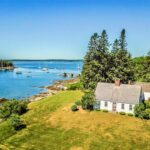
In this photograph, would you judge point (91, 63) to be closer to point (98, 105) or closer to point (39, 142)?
point (98, 105)

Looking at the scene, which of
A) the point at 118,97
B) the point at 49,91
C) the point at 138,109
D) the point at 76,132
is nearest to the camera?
the point at 76,132

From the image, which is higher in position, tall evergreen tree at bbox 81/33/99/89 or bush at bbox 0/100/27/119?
tall evergreen tree at bbox 81/33/99/89

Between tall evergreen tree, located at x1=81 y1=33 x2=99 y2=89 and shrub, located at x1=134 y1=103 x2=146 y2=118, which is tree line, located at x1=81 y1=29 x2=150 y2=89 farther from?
shrub, located at x1=134 y1=103 x2=146 y2=118

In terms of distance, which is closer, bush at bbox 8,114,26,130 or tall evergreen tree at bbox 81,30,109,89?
bush at bbox 8,114,26,130

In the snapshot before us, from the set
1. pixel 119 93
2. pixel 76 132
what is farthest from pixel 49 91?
pixel 76 132

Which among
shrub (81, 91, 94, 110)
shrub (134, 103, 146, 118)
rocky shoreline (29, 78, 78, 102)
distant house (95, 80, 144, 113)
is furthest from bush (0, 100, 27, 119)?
rocky shoreline (29, 78, 78, 102)

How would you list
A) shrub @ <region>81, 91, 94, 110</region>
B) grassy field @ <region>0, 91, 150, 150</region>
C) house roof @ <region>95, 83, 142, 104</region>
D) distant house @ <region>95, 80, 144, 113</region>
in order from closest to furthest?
grassy field @ <region>0, 91, 150, 150</region> → distant house @ <region>95, 80, 144, 113</region> → house roof @ <region>95, 83, 142, 104</region> → shrub @ <region>81, 91, 94, 110</region>

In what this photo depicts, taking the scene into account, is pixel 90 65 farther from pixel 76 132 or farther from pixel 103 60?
pixel 76 132

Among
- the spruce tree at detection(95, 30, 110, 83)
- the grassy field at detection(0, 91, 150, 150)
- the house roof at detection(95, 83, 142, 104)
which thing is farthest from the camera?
the spruce tree at detection(95, 30, 110, 83)

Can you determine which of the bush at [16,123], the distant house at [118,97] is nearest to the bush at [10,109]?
the bush at [16,123]
